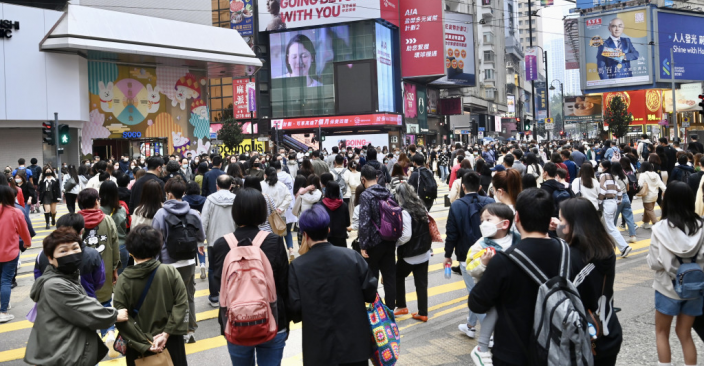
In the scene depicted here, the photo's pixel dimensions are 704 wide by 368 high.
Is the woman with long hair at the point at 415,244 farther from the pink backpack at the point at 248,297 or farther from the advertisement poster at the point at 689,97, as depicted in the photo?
the advertisement poster at the point at 689,97

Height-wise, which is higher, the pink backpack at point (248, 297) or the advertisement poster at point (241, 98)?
the advertisement poster at point (241, 98)

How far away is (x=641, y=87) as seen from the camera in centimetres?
6981

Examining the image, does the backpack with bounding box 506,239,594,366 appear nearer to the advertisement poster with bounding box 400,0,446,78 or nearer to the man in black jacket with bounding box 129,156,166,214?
the man in black jacket with bounding box 129,156,166,214

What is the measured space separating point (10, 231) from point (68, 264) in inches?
163

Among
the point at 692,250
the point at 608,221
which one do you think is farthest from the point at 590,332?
the point at 608,221

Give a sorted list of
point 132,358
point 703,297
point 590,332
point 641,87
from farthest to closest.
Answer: point 641,87, point 703,297, point 132,358, point 590,332

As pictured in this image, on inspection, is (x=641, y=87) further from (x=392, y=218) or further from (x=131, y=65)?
(x=392, y=218)

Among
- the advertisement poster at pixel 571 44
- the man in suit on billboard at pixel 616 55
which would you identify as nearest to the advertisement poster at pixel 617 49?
the man in suit on billboard at pixel 616 55

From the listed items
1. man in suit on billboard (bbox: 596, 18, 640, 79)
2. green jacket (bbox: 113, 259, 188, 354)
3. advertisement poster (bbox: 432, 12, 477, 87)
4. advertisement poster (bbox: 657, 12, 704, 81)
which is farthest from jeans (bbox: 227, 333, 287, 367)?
advertisement poster (bbox: 657, 12, 704, 81)

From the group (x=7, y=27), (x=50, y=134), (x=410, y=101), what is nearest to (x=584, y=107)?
(x=410, y=101)

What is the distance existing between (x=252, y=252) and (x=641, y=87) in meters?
74.8

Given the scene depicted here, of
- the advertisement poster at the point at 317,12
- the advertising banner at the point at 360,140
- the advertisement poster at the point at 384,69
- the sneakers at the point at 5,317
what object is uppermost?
the advertisement poster at the point at 317,12

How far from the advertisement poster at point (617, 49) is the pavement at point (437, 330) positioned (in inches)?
2630

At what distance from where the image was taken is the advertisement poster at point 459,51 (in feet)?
224
